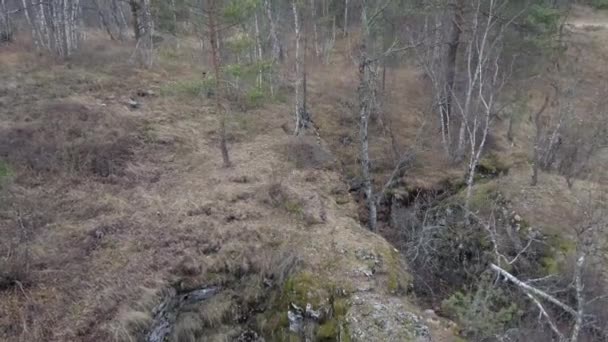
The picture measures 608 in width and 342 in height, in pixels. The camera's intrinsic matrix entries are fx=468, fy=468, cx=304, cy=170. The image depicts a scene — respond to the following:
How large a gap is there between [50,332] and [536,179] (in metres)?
11.2

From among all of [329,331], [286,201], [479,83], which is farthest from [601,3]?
[329,331]

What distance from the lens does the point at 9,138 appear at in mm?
11734

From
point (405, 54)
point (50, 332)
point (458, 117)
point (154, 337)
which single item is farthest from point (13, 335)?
point (405, 54)

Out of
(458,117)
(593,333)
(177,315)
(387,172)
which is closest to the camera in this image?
(593,333)

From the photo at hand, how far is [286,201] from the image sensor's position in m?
11.0

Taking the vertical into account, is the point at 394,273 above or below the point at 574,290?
above

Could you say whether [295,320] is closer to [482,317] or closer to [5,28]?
[482,317]

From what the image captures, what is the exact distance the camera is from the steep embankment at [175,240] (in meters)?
7.71

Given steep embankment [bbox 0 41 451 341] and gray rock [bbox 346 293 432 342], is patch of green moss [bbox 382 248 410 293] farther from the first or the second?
gray rock [bbox 346 293 432 342]

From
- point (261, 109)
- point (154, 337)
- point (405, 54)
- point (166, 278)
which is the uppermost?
point (405, 54)

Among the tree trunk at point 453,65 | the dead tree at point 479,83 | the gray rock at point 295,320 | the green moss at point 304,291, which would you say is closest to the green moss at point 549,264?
the dead tree at point 479,83

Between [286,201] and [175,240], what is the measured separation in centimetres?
276

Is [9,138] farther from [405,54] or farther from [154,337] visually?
[405,54]

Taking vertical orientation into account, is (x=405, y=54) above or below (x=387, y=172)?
above
